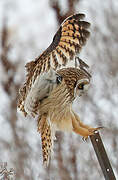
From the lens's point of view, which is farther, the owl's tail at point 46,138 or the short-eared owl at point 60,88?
the owl's tail at point 46,138

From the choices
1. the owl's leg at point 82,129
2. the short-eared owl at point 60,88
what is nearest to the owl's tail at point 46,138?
the short-eared owl at point 60,88

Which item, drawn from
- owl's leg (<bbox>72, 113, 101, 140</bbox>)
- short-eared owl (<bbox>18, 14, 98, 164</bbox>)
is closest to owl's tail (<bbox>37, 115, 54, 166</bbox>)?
short-eared owl (<bbox>18, 14, 98, 164</bbox>)

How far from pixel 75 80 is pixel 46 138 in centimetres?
27

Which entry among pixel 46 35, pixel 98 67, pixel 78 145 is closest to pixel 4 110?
pixel 78 145

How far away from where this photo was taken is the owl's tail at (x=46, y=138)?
1.57 meters

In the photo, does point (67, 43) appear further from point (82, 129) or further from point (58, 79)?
point (82, 129)

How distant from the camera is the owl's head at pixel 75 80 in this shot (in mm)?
1521

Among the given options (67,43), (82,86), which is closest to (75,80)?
(82,86)

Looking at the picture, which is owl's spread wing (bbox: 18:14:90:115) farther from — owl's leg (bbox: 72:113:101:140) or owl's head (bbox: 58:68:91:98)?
owl's leg (bbox: 72:113:101:140)

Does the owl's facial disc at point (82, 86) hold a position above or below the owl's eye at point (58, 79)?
below

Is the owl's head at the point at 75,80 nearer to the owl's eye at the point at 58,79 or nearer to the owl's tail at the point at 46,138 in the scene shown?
the owl's eye at the point at 58,79

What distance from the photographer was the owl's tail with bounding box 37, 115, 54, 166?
1.57 m

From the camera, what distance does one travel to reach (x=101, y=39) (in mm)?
4551

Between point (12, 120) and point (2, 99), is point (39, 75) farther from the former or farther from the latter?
point (2, 99)
